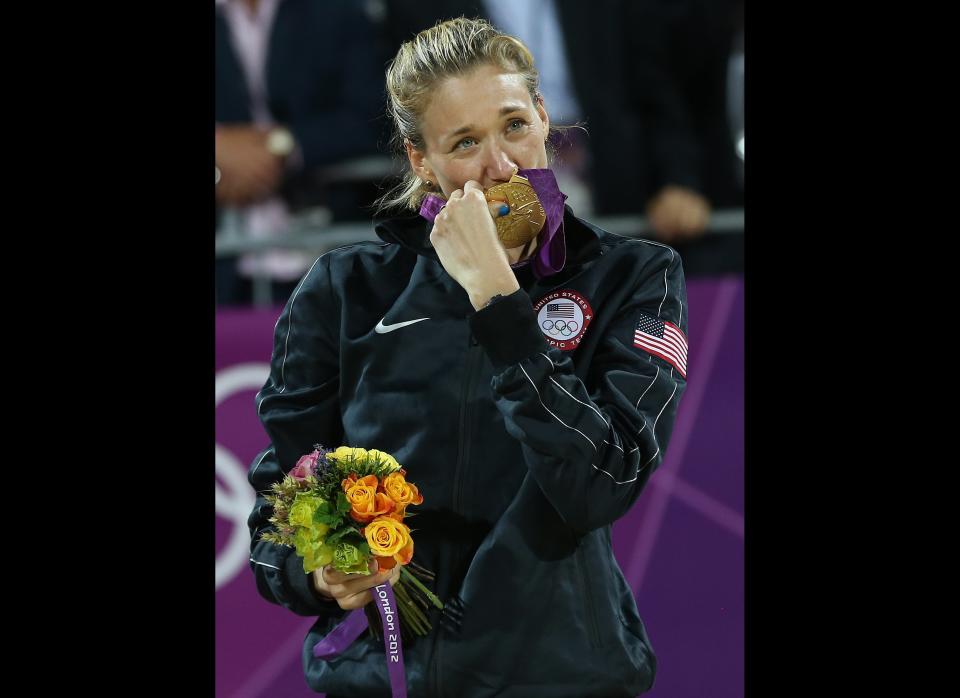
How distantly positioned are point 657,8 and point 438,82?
6.15 ft

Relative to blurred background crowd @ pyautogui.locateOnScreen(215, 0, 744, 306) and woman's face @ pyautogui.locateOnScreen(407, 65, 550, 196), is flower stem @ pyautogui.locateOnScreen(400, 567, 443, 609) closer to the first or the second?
woman's face @ pyautogui.locateOnScreen(407, 65, 550, 196)

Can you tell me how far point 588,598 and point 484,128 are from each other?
35.2 inches

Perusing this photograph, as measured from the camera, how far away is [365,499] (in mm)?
2174

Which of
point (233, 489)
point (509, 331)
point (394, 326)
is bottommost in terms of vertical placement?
point (233, 489)

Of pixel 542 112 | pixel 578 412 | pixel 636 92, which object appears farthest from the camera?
pixel 636 92

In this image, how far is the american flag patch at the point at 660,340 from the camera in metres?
2.35

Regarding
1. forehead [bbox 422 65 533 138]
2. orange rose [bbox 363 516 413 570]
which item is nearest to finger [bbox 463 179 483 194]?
forehead [bbox 422 65 533 138]

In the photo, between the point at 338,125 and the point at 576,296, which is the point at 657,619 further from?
the point at 338,125

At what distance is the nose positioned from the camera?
241 cm

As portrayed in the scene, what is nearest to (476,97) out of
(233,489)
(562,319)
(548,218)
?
(548,218)

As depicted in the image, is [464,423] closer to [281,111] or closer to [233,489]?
[233,489]

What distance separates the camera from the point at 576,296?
7.89ft

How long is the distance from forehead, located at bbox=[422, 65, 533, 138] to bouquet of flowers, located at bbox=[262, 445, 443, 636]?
2.18ft

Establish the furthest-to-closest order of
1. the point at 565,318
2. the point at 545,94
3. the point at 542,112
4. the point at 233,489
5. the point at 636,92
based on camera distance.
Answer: the point at 636,92
the point at 545,94
the point at 233,489
the point at 542,112
the point at 565,318
